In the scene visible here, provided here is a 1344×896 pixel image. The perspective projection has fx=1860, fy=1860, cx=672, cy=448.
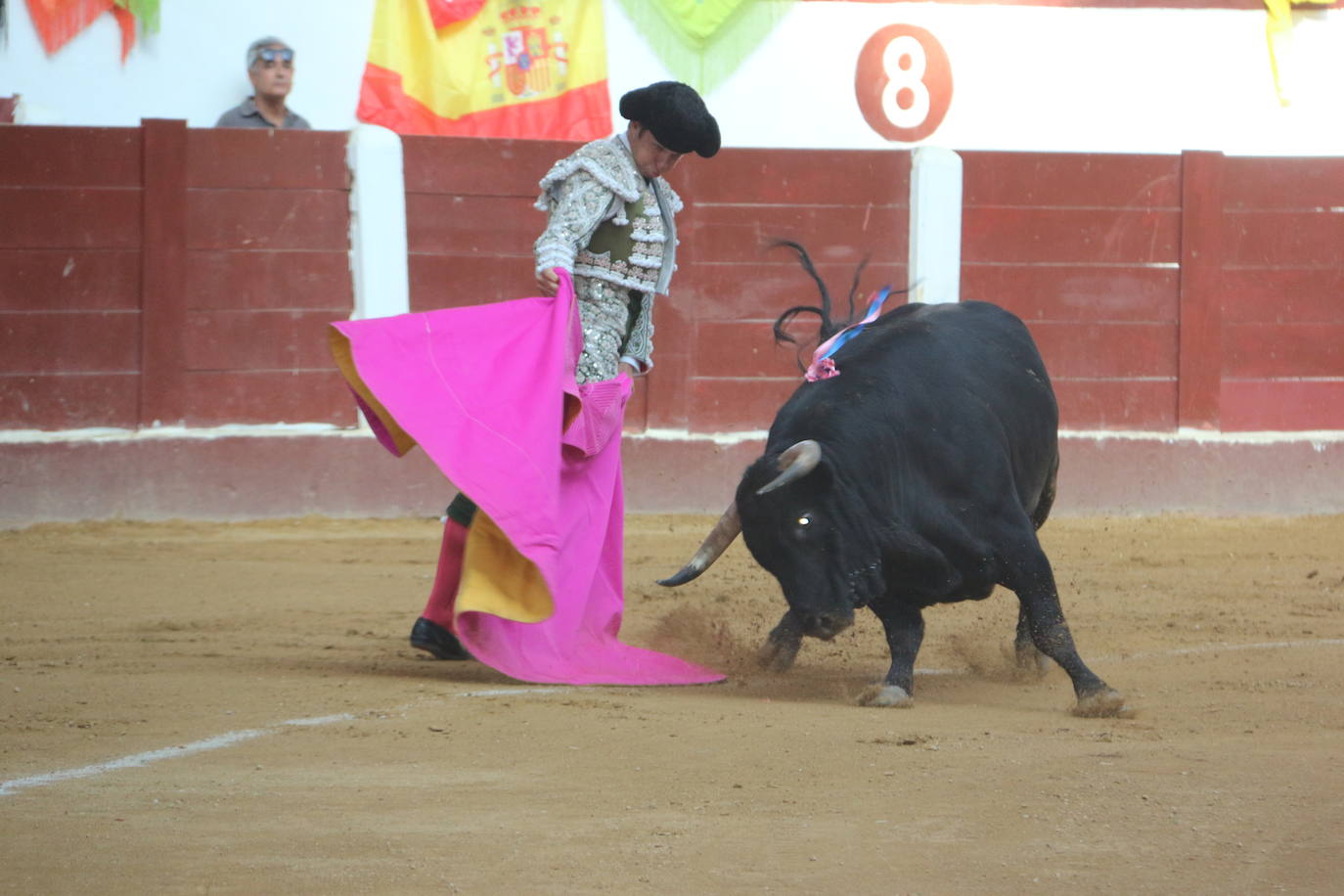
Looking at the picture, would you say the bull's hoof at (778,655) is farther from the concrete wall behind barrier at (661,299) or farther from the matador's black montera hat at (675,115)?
the concrete wall behind barrier at (661,299)

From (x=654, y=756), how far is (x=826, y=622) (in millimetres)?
610

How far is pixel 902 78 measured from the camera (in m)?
8.55

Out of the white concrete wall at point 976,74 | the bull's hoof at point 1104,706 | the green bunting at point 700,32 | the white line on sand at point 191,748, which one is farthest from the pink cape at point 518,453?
the green bunting at point 700,32

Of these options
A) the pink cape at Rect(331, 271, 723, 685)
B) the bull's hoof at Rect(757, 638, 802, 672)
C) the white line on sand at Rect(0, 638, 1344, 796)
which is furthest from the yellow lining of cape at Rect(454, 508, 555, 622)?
the bull's hoof at Rect(757, 638, 802, 672)

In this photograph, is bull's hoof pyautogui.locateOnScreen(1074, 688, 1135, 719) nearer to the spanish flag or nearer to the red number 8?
the spanish flag

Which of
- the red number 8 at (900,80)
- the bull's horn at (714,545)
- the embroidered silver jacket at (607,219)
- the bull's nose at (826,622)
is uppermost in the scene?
the red number 8 at (900,80)

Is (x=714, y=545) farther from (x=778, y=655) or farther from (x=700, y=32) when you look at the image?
(x=700, y=32)

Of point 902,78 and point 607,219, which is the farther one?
point 902,78

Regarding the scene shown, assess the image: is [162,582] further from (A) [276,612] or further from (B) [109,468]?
(B) [109,468]

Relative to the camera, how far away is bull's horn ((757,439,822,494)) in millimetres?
3461

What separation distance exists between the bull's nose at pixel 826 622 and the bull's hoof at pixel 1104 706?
474 mm

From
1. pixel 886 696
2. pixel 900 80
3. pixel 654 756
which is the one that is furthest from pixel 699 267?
pixel 654 756

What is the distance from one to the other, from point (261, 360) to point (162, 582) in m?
1.67

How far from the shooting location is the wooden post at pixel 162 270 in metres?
6.66
